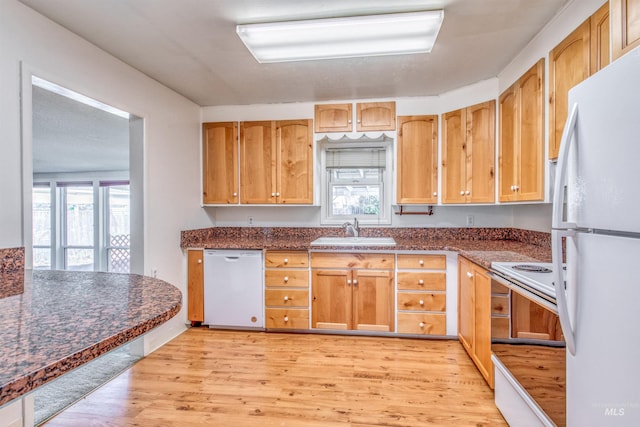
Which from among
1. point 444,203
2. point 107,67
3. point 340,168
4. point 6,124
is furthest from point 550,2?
point 6,124

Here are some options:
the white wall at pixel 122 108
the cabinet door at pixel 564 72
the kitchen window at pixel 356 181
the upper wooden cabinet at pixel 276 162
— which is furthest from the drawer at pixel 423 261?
the white wall at pixel 122 108

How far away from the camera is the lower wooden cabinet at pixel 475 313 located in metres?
1.96

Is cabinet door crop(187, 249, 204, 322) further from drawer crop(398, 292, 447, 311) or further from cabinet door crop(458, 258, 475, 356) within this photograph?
cabinet door crop(458, 258, 475, 356)

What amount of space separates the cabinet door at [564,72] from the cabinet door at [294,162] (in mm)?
2005

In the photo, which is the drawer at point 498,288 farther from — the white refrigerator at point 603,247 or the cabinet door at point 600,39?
the cabinet door at point 600,39

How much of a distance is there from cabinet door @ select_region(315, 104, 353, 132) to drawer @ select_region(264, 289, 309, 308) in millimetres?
1645

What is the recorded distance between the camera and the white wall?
5.28 feet

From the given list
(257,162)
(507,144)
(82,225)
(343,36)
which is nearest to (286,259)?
(257,162)

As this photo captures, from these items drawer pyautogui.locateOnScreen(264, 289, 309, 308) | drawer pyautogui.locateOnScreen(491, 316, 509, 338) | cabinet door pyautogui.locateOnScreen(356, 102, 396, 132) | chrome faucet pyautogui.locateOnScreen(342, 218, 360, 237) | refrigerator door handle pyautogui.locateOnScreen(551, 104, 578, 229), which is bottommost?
drawer pyautogui.locateOnScreen(264, 289, 309, 308)

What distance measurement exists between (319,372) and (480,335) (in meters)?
1.15

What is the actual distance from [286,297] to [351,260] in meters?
0.72

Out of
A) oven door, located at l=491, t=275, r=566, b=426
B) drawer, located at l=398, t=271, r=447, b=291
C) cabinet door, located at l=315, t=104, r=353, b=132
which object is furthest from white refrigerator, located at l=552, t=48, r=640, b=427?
cabinet door, located at l=315, t=104, r=353, b=132

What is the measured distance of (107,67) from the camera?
2.21m

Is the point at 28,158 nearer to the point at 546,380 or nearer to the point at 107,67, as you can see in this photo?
the point at 107,67
